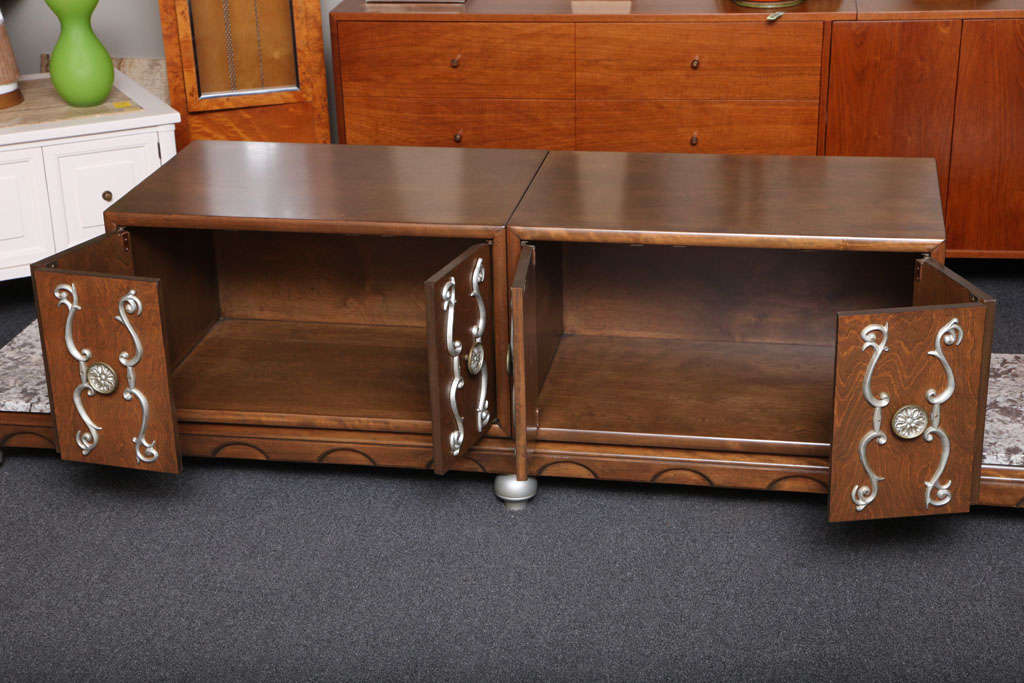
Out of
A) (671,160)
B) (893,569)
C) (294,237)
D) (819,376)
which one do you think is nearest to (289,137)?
(294,237)

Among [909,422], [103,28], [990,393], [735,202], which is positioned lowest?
[990,393]

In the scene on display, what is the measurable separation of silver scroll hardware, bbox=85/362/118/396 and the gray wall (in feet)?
6.88

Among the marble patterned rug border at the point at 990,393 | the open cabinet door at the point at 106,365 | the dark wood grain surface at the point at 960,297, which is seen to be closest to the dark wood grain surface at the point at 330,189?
the open cabinet door at the point at 106,365

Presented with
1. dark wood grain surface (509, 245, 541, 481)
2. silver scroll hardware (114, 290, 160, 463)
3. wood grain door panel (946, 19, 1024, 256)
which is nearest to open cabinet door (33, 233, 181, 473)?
silver scroll hardware (114, 290, 160, 463)

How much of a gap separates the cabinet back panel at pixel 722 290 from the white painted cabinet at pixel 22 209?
1450 mm

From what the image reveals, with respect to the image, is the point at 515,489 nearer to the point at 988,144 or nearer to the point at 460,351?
the point at 460,351

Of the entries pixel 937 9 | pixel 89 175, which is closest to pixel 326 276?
pixel 89 175

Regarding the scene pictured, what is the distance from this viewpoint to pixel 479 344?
2.06 m

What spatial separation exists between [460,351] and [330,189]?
0.51 m

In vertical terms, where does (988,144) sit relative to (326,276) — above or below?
above

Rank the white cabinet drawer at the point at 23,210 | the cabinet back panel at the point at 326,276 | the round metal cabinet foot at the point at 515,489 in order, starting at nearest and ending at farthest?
the round metal cabinet foot at the point at 515,489 → the cabinet back panel at the point at 326,276 → the white cabinet drawer at the point at 23,210

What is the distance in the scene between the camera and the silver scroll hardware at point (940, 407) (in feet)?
5.83

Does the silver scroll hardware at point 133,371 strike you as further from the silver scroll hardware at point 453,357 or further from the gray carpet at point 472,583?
the silver scroll hardware at point 453,357

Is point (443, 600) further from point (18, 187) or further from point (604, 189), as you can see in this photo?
point (18, 187)
